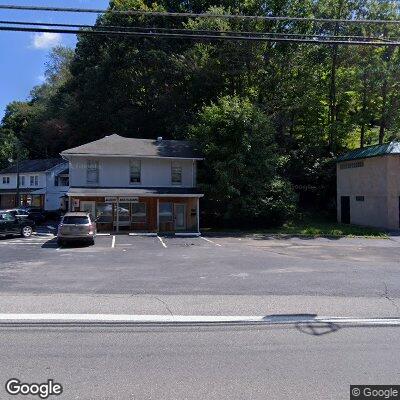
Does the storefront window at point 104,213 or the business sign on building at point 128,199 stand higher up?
the business sign on building at point 128,199

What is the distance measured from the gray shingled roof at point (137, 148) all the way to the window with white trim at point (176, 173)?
865mm

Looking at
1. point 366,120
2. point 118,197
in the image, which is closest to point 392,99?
point 366,120

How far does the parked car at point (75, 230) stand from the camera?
22922mm

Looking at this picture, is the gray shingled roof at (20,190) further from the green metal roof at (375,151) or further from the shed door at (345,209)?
the green metal roof at (375,151)

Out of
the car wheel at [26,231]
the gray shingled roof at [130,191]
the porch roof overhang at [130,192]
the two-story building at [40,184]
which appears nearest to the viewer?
the car wheel at [26,231]

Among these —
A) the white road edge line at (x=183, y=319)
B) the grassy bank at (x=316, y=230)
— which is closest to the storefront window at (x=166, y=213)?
the grassy bank at (x=316, y=230)

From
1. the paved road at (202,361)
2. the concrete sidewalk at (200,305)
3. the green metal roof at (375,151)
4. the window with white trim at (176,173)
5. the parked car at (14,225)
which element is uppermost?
the green metal roof at (375,151)

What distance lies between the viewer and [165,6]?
4678 centimetres

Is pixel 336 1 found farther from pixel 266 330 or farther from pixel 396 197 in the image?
pixel 266 330

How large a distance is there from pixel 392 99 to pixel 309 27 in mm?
9788

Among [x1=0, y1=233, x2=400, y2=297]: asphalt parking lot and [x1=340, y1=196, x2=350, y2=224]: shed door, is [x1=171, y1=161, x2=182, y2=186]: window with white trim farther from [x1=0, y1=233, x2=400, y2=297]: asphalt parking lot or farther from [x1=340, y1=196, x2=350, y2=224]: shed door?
[x1=340, y1=196, x2=350, y2=224]: shed door

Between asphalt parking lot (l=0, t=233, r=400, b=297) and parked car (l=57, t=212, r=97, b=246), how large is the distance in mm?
550

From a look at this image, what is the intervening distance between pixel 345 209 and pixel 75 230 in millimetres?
23885

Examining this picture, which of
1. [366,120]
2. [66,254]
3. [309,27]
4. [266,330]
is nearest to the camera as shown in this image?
[266,330]
